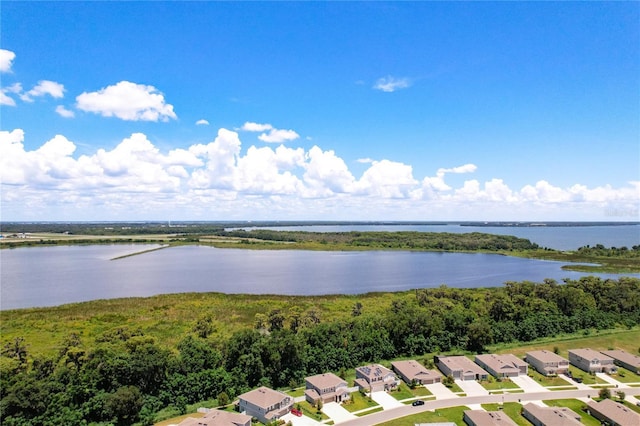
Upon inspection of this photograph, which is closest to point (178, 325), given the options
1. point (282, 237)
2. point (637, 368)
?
point (637, 368)

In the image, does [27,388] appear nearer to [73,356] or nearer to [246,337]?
[73,356]

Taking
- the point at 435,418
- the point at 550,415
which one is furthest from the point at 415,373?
the point at 550,415

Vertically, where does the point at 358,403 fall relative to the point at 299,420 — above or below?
below

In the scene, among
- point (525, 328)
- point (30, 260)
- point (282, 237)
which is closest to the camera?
point (525, 328)

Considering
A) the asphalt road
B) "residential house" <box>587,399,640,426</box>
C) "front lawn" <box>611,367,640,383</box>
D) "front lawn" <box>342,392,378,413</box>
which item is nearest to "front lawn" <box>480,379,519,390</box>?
the asphalt road

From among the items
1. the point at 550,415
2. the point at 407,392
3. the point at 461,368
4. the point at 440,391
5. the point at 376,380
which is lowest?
the point at 440,391

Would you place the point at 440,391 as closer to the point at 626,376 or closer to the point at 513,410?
the point at 513,410
